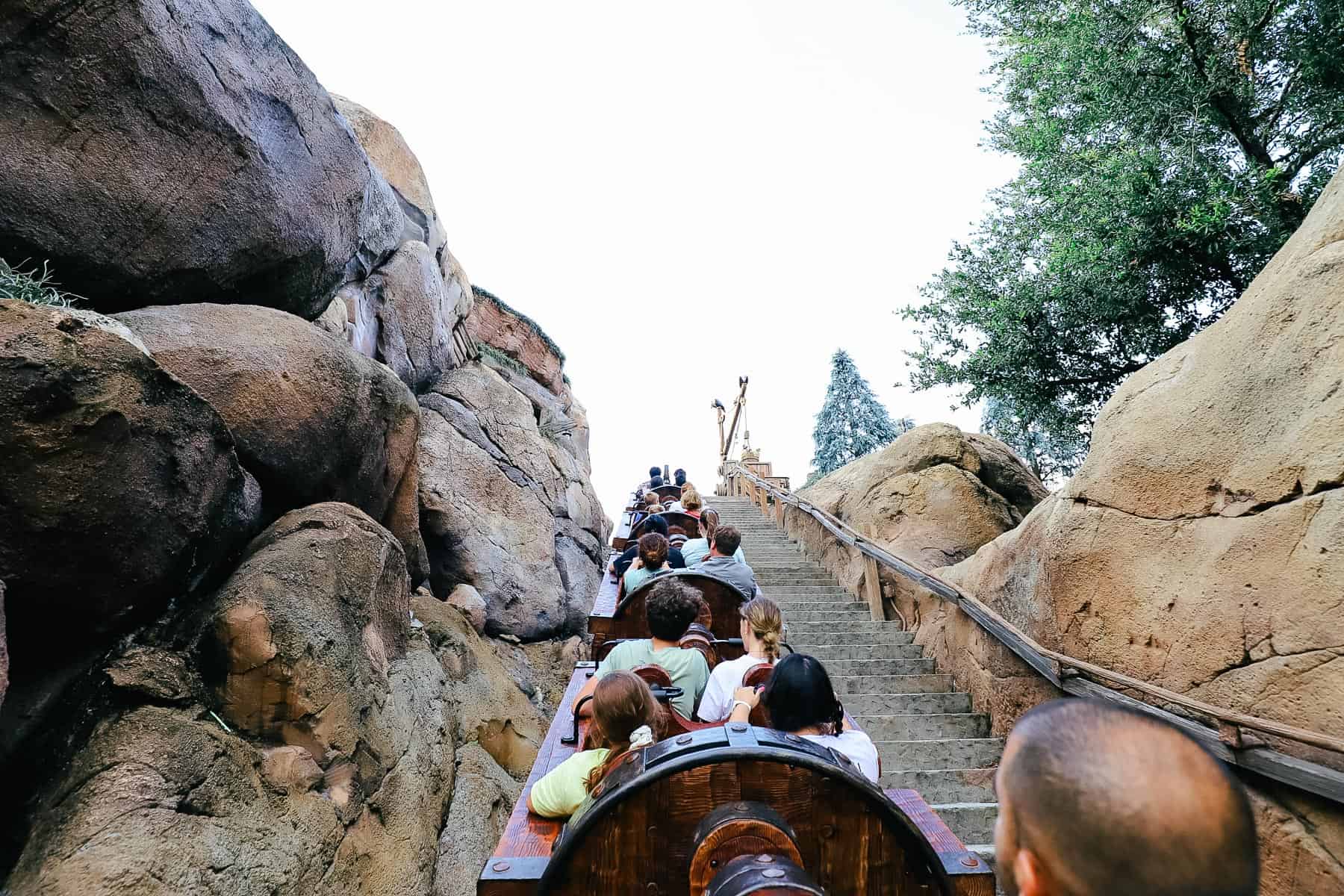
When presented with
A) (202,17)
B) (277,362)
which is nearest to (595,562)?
(277,362)

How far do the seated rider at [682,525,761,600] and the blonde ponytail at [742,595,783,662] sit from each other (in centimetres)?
105

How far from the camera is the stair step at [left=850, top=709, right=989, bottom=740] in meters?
5.22

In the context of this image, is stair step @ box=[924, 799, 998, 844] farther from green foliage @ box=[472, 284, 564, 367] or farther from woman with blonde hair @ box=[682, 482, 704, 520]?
green foliage @ box=[472, 284, 564, 367]

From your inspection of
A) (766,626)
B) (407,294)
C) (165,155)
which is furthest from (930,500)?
(165,155)

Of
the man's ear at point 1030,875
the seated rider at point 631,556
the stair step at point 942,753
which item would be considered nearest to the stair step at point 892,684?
the stair step at point 942,753

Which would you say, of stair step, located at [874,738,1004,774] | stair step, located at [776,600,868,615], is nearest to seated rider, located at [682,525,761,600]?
stair step, located at [874,738,1004,774]

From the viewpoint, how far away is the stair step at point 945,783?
14.6ft

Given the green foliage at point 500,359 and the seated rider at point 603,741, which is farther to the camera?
the green foliage at point 500,359

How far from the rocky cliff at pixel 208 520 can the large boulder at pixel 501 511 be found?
90cm

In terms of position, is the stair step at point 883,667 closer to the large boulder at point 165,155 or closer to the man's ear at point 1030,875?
the man's ear at point 1030,875

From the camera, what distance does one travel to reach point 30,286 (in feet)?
12.5

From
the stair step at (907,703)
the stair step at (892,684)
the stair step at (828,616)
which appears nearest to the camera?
the stair step at (907,703)

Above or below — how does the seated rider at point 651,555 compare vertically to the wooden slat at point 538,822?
above

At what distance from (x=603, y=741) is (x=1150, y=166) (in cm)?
780
